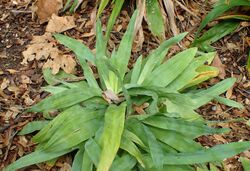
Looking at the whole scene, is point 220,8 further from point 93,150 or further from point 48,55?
point 93,150

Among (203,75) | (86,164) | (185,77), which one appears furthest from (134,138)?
(203,75)

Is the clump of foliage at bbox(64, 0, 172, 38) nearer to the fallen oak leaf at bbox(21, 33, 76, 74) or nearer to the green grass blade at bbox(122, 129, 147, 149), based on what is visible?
the fallen oak leaf at bbox(21, 33, 76, 74)

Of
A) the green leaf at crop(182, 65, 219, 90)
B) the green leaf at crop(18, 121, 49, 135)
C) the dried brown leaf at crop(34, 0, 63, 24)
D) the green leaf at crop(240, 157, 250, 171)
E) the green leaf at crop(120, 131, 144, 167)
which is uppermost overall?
the dried brown leaf at crop(34, 0, 63, 24)

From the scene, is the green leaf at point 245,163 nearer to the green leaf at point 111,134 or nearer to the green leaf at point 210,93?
the green leaf at point 210,93

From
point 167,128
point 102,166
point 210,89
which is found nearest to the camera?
point 102,166

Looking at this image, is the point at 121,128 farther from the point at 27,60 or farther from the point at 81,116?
the point at 27,60

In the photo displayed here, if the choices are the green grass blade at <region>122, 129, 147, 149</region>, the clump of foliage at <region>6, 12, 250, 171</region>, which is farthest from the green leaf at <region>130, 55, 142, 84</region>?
the green grass blade at <region>122, 129, 147, 149</region>

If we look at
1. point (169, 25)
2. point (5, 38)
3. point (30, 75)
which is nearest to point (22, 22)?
point (5, 38)
